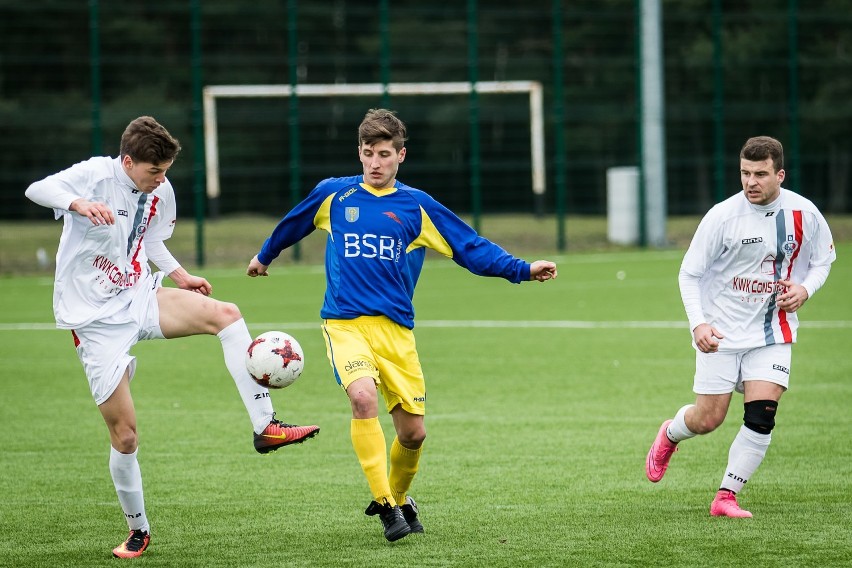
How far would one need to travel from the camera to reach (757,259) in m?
6.56

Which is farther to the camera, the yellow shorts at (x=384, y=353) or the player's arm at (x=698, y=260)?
the player's arm at (x=698, y=260)

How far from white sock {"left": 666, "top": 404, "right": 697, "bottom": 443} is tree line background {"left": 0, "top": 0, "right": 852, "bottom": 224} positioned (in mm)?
18149

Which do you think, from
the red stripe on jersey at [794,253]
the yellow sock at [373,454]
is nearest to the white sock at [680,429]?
the red stripe on jersey at [794,253]

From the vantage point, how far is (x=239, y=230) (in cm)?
2642

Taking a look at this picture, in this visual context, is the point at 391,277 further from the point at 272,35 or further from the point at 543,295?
the point at 272,35

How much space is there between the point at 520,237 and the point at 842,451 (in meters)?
17.8

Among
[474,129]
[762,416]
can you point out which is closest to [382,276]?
[762,416]

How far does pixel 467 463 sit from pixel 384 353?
202cm

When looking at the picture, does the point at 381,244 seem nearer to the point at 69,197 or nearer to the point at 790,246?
the point at 69,197

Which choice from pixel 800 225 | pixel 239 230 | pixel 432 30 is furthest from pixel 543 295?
pixel 432 30

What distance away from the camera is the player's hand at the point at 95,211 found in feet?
18.3

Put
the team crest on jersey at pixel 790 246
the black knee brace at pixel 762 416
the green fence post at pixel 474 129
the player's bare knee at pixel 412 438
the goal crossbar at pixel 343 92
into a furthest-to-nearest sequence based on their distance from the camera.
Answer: the green fence post at pixel 474 129, the goal crossbar at pixel 343 92, the team crest on jersey at pixel 790 246, the black knee brace at pixel 762 416, the player's bare knee at pixel 412 438

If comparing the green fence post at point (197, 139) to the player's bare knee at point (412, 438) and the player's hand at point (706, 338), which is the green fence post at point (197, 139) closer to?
the player's bare knee at point (412, 438)

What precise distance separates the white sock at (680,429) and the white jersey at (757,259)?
1.58ft
